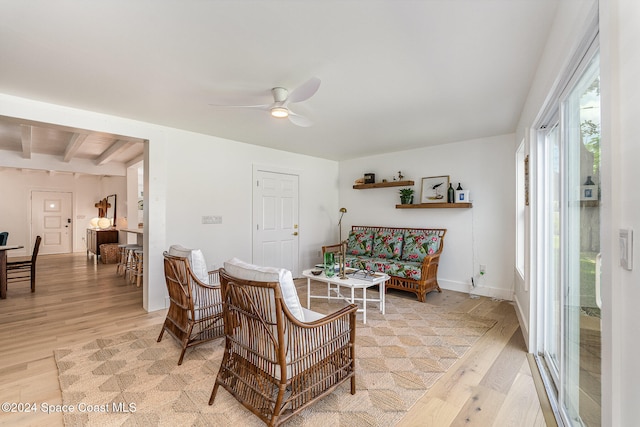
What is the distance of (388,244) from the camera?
4922 millimetres

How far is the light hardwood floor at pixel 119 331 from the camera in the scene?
1797mm

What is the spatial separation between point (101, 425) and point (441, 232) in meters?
4.57

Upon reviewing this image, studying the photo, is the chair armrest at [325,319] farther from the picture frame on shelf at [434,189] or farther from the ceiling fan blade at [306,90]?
the picture frame on shelf at [434,189]

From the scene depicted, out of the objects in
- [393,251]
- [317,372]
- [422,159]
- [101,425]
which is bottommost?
[101,425]

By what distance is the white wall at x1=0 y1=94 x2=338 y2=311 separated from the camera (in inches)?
129

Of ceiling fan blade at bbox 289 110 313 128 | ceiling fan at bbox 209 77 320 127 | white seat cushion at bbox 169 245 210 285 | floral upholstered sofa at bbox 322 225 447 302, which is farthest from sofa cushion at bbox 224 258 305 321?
floral upholstered sofa at bbox 322 225 447 302

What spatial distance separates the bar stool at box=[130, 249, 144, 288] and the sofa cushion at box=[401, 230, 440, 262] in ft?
14.1

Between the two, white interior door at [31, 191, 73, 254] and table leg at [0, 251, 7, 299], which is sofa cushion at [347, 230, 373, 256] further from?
white interior door at [31, 191, 73, 254]

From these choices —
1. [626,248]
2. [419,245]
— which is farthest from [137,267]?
[626,248]

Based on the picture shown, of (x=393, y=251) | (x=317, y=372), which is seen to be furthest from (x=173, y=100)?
(x=393, y=251)

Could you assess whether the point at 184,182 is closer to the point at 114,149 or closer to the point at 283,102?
the point at 283,102

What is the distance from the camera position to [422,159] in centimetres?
498

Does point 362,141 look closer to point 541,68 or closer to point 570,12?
point 541,68

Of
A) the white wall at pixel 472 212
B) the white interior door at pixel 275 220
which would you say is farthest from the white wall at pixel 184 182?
the white wall at pixel 472 212
